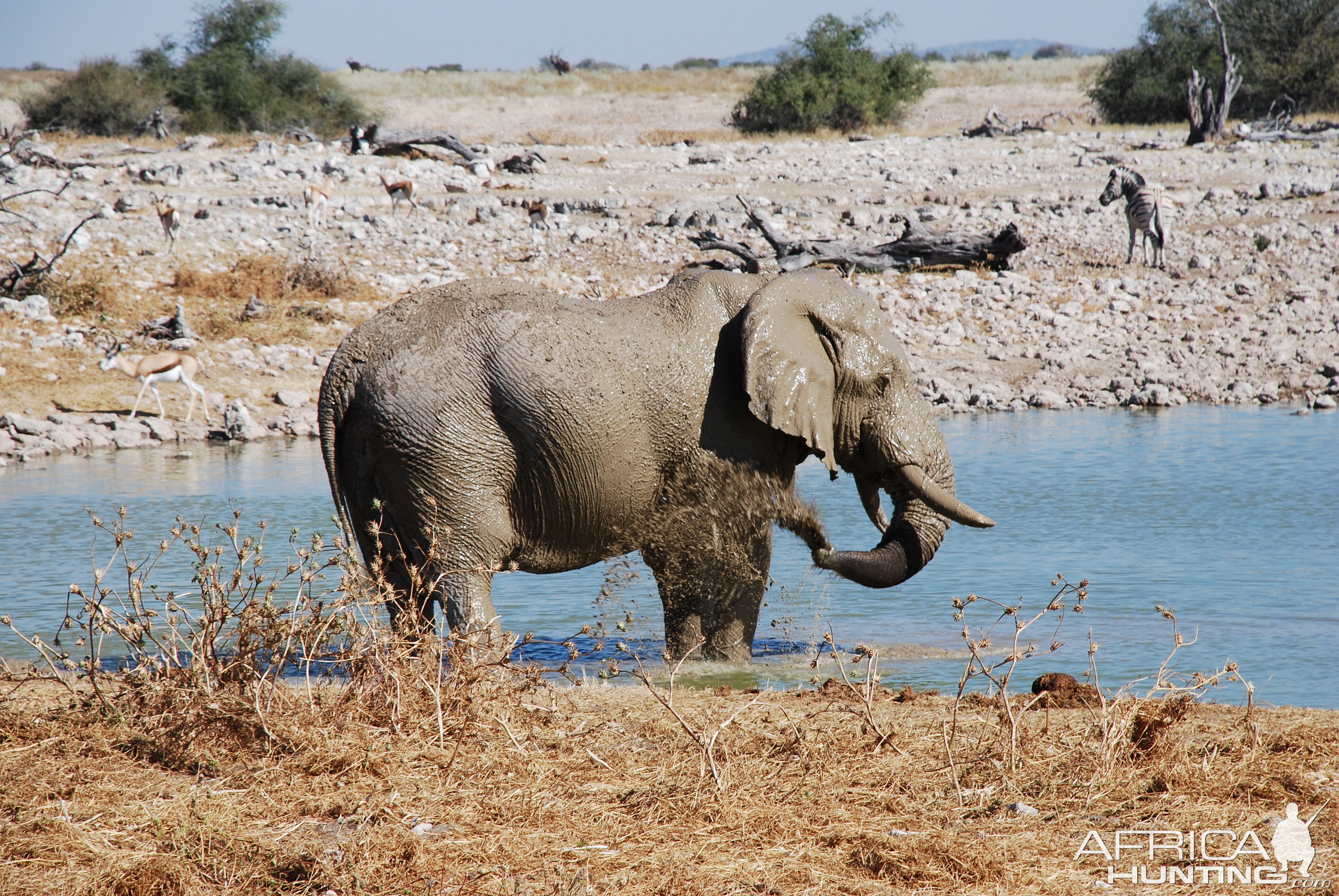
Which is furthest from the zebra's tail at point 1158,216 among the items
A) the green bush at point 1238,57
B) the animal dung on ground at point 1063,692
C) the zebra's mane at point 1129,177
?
the green bush at point 1238,57

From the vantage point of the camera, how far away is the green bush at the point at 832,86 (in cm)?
3775

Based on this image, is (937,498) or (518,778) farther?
(937,498)

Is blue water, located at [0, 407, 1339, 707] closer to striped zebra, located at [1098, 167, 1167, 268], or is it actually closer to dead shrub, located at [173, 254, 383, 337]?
dead shrub, located at [173, 254, 383, 337]

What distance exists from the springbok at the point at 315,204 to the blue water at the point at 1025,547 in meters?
6.22

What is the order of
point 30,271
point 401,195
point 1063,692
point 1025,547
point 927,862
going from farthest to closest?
1. point 401,195
2. point 30,271
3. point 1025,547
4. point 1063,692
5. point 927,862

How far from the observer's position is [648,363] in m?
5.89

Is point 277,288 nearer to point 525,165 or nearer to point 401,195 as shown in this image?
point 401,195

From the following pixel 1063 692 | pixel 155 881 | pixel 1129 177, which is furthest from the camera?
pixel 1129 177

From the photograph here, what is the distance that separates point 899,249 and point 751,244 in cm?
223

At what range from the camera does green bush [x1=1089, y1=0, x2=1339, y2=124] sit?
123 ft

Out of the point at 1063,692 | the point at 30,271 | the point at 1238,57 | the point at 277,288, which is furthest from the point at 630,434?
the point at 1238,57

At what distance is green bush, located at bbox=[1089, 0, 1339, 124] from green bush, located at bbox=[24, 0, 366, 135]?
947 inches

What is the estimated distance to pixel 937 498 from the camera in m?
6.31

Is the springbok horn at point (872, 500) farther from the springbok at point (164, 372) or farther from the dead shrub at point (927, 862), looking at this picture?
the springbok at point (164, 372)
